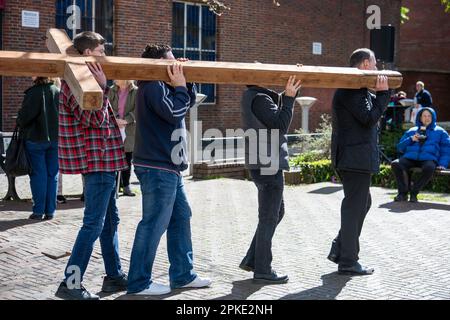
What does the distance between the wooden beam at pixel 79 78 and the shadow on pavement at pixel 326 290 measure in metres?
2.23

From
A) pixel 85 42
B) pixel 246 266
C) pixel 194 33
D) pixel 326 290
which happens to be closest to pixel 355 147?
pixel 326 290

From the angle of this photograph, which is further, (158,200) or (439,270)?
(439,270)

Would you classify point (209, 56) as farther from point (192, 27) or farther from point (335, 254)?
point (335, 254)

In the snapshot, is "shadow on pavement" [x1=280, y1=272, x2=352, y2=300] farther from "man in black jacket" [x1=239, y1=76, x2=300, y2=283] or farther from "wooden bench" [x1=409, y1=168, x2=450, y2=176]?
"wooden bench" [x1=409, y1=168, x2=450, y2=176]

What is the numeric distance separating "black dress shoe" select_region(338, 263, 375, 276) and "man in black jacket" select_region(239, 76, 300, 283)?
0.61 meters

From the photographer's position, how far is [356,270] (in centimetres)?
650

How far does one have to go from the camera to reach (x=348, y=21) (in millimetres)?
26234

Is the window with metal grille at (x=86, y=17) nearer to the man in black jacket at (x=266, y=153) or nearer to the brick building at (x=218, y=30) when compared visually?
the brick building at (x=218, y=30)

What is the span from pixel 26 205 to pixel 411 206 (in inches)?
209

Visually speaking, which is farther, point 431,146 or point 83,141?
point 431,146

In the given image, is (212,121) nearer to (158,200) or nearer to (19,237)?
(19,237)

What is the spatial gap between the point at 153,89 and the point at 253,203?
5.49 meters

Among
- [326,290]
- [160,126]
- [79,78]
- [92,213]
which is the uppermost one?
[79,78]

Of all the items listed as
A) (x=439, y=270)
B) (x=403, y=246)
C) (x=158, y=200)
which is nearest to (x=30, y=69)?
(x=158, y=200)
